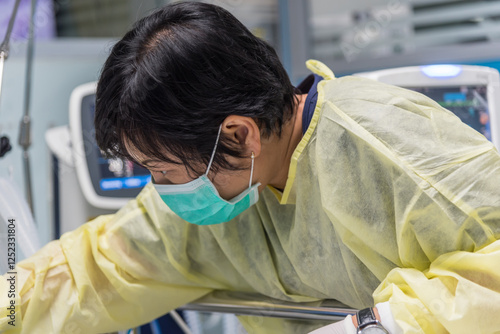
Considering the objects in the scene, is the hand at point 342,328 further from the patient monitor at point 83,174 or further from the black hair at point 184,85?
the patient monitor at point 83,174

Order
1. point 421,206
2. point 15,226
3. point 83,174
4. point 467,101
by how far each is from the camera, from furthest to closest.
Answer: point 83,174
point 467,101
point 15,226
point 421,206

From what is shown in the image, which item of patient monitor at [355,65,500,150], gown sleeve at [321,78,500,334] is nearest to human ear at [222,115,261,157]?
gown sleeve at [321,78,500,334]

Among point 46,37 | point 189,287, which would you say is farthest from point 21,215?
point 46,37

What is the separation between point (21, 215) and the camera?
1.11 meters

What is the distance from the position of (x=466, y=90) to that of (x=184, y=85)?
109cm

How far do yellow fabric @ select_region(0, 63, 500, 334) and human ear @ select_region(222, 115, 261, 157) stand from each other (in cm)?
8

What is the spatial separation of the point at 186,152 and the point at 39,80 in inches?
58.4

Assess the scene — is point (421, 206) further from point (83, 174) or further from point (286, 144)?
point (83, 174)

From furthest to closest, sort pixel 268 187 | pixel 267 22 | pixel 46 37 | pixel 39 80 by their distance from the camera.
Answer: pixel 267 22, pixel 46 37, pixel 39 80, pixel 268 187

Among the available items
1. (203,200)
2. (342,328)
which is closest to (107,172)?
(203,200)

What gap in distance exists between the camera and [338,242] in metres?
0.96

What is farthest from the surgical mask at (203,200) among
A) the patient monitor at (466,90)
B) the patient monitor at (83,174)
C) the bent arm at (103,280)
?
the patient monitor at (83,174)

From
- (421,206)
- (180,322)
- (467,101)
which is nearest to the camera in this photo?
(421,206)

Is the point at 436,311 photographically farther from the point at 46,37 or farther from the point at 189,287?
the point at 46,37
